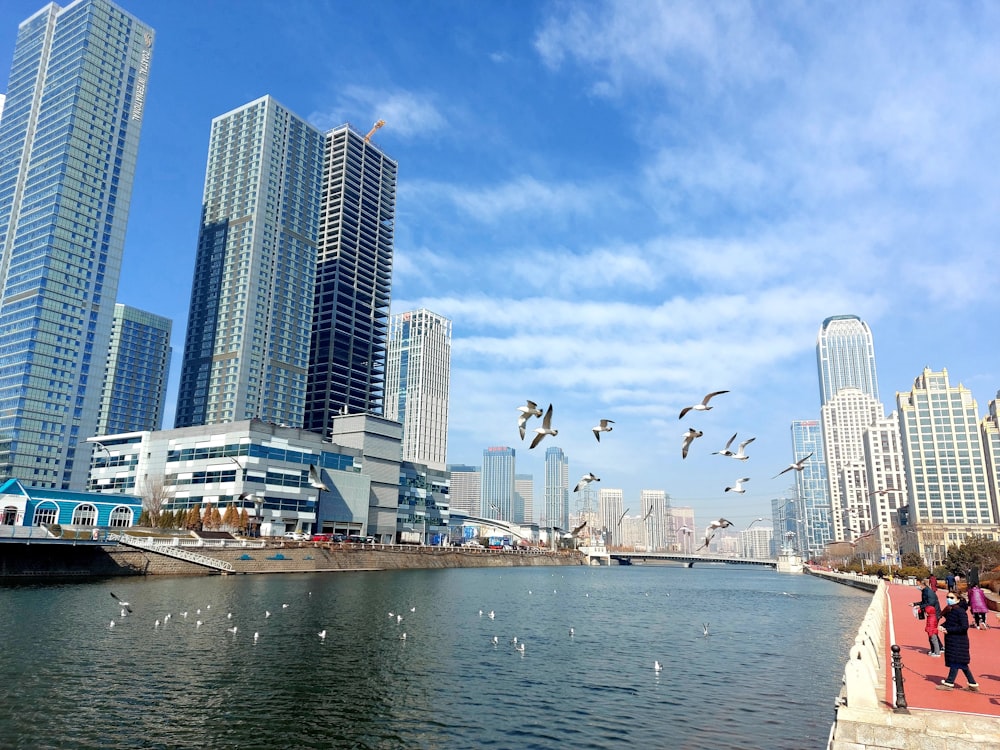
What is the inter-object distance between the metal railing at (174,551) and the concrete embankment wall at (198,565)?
52 cm

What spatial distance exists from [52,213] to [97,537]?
478 feet

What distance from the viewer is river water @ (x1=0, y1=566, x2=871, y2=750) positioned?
2230 cm

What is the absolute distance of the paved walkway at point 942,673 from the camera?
17.6 metres

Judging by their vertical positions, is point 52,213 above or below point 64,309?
above

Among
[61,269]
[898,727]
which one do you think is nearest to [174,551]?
[898,727]

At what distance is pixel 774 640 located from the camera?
44750 mm

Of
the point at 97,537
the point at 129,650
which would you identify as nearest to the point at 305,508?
the point at 97,537

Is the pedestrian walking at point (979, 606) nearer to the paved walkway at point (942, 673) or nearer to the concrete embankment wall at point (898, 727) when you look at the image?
the paved walkway at point (942, 673)

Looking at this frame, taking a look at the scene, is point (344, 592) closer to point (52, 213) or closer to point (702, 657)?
point (702, 657)

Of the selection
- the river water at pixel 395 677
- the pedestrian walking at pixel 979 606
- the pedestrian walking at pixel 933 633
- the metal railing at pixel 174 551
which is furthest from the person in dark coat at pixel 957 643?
the metal railing at pixel 174 551

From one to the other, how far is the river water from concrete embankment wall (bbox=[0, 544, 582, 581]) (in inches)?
736

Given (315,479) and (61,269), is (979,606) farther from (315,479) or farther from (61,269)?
(61,269)

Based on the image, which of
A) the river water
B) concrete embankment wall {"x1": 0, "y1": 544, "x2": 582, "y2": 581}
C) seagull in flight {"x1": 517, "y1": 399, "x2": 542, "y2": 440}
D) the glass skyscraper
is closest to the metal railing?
concrete embankment wall {"x1": 0, "y1": 544, "x2": 582, "y2": 581}

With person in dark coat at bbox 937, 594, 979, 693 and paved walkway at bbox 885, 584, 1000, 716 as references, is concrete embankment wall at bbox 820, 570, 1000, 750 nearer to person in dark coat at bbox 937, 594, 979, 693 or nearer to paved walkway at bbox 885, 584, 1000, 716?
paved walkway at bbox 885, 584, 1000, 716
